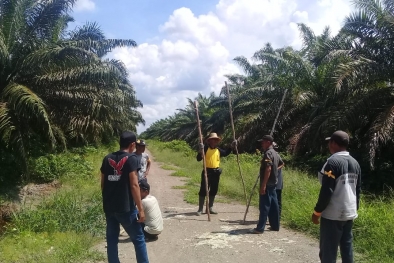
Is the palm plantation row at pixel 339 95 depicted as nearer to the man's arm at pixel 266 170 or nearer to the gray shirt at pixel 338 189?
the man's arm at pixel 266 170

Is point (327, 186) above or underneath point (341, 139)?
underneath

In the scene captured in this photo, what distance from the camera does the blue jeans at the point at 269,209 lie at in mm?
6867

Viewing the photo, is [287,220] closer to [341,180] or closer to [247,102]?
[341,180]

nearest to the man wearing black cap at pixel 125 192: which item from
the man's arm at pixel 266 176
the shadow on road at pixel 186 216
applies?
the man's arm at pixel 266 176

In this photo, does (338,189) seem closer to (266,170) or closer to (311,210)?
(266,170)

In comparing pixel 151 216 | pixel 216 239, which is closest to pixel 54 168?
pixel 151 216

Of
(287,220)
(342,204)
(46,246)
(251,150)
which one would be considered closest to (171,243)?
(46,246)

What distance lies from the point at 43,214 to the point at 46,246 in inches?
63.3

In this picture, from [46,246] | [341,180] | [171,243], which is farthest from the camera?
[171,243]

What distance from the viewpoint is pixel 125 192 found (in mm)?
4695

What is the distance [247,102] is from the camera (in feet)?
69.6

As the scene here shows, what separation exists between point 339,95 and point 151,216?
29.0ft

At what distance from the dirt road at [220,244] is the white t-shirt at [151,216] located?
0.23 meters

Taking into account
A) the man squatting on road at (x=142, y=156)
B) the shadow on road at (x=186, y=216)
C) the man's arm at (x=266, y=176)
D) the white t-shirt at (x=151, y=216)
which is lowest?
the shadow on road at (x=186, y=216)
